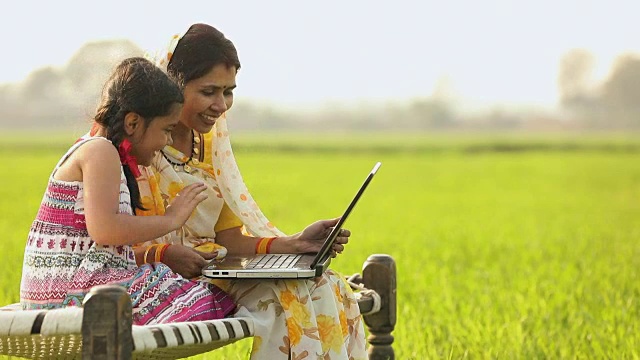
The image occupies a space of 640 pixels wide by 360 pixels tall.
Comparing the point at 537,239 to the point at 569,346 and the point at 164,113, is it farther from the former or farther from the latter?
the point at 164,113

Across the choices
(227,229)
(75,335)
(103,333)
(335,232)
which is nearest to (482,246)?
(227,229)

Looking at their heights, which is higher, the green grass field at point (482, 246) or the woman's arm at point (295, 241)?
the woman's arm at point (295, 241)

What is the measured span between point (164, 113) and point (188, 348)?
0.68 meters

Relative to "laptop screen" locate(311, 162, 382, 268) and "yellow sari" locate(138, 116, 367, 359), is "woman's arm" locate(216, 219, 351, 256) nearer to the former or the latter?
"yellow sari" locate(138, 116, 367, 359)

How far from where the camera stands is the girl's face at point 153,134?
3.44 m

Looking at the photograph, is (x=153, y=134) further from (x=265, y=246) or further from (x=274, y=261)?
(x=265, y=246)

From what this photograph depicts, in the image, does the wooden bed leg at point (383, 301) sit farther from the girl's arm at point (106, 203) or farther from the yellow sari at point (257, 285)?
the girl's arm at point (106, 203)

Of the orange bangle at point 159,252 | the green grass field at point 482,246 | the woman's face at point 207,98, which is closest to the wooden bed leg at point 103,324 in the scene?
the orange bangle at point 159,252

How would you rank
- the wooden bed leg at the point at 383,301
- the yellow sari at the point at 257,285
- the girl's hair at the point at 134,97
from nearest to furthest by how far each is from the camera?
the girl's hair at the point at 134,97 → the yellow sari at the point at 257,285 → the wooden bed leg at the point at 383,301

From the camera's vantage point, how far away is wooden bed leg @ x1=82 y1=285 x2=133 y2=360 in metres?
2.79

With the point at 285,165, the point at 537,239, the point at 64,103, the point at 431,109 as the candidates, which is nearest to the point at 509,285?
the point at 537,239

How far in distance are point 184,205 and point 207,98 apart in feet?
1.98

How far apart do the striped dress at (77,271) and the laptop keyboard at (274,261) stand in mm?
272

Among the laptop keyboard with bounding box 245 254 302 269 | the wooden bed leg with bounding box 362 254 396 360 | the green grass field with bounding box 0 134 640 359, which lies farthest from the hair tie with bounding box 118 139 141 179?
the wooden bed leg with bounding box 362 254 396 360
